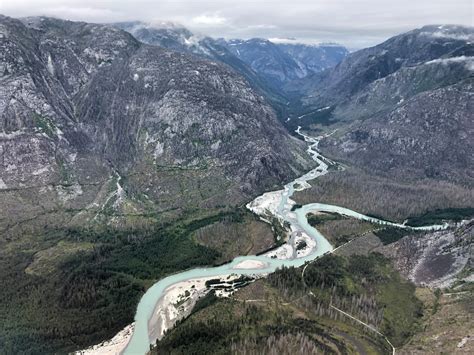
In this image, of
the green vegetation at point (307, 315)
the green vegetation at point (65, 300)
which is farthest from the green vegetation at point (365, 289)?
the green vegetation at point (65, 300)

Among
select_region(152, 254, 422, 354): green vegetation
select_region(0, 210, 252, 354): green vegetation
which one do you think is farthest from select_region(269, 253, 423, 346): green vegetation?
select_region(0, 210, 252, 354): green vegetation

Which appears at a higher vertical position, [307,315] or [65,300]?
[307,315]

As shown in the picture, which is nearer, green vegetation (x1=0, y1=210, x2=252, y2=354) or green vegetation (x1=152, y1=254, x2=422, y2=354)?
green vegetation (x1=152, y1=254, x2=422, y2=354)

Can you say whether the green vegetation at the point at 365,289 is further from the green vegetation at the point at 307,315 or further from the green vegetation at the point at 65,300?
the green vegetation at the point at 65,300

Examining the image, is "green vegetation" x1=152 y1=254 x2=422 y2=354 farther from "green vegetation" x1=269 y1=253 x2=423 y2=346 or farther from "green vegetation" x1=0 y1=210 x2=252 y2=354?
"green vegetation" x1=0 y1=210 x2=252 y2=354

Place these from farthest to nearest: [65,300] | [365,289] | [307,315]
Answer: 1. [365,289]
2. [65,300]
3. [307,315]

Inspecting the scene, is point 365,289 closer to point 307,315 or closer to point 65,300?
point 307,315

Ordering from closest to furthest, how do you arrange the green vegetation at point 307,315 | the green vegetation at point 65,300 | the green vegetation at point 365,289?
the green vegetation at point 307,315 < the green vegetation at point 65,300 < the green vegetation at point 365,289

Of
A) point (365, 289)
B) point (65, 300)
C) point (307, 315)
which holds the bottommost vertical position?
point (65, 300)

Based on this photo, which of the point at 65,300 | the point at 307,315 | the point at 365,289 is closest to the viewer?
the point at 307,315

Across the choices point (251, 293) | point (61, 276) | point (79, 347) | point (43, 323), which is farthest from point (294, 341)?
point (61, 276)

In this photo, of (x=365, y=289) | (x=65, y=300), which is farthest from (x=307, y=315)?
(x=65, y=300)
